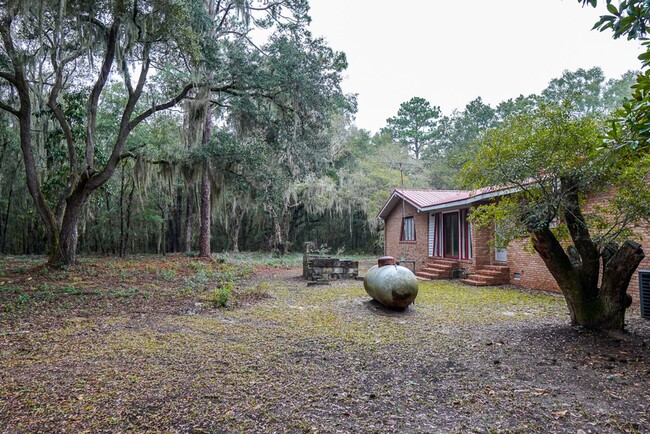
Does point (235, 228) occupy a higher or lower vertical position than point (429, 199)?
lower

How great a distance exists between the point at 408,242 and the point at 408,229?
64 cm

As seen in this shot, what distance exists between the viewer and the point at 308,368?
11.6 ft

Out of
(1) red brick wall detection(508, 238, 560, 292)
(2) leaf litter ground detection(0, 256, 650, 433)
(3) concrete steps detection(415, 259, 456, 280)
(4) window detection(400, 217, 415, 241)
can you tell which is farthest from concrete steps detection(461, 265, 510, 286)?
(4) window detection(400, 217, 415, 241)

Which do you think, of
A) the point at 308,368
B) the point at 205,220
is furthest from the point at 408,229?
the point at 308,368

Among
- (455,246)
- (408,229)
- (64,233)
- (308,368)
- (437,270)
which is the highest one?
(408,229)

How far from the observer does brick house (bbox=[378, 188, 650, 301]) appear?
9000 millimetres

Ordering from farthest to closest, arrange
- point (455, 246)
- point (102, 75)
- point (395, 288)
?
1. point (455, 246)
2. point (102, 75)
3. point (395, 288)

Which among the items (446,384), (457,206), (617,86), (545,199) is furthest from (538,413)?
(617,86)

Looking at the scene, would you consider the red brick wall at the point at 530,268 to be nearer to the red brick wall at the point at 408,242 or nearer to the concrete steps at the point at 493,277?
the concrete steps at the point at 493,277

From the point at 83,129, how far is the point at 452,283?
11602 mm

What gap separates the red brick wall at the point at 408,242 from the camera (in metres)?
13.7

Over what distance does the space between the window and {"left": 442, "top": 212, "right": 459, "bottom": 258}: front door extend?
2120 millimetres

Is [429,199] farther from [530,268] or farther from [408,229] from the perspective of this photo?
[530,268]

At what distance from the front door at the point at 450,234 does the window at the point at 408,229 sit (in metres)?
2.12
